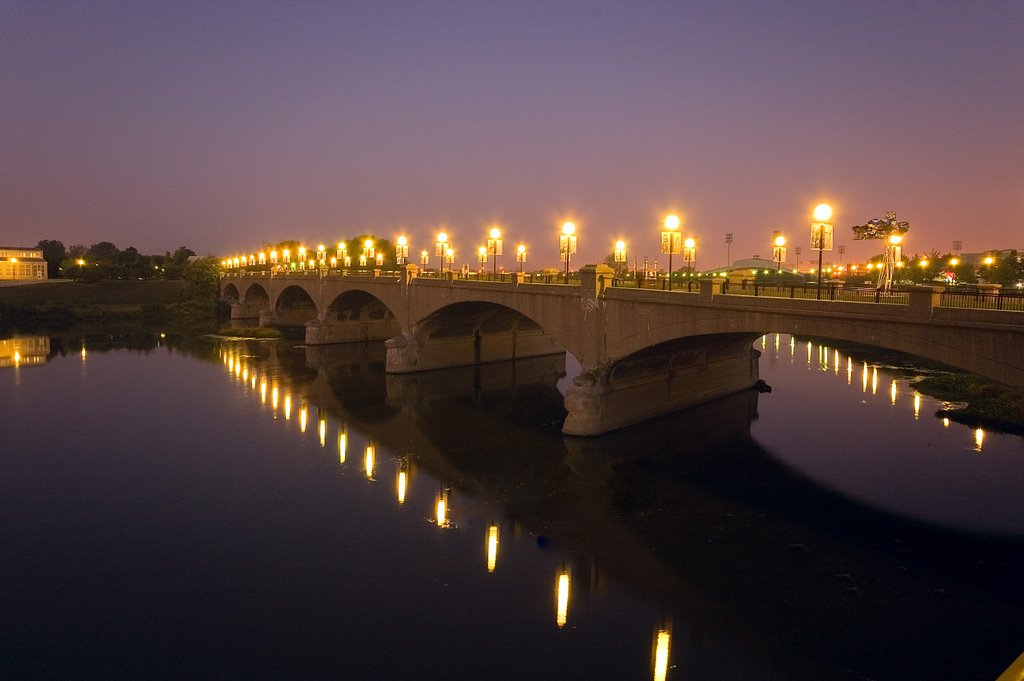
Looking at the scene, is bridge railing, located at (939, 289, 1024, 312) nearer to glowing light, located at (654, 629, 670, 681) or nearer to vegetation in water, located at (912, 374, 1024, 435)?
glowing light, located at (654, 629, 670, 681)

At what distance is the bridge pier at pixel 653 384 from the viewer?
2970 centimetres

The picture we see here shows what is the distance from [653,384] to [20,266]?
14973 centimetres

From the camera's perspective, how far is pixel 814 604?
1581 centimetres

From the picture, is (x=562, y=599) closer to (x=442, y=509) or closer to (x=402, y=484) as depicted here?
(x=442, y=509)

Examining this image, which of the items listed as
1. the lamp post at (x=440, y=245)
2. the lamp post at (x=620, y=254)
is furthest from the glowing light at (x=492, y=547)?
the lamp post at (x=440, y=245)

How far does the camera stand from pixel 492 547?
758 inches

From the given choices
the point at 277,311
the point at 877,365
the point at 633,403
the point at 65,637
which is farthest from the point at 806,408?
the point at 277,311

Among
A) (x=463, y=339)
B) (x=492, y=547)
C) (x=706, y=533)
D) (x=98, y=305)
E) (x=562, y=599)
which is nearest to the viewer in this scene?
(x=562, y=599)

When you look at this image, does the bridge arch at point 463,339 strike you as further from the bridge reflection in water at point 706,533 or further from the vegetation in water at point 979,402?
the vegetation in water at point 979,402

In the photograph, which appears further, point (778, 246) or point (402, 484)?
point (778, 246)

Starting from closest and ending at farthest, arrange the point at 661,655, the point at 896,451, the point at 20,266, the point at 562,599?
the point at 661,655
the point at 562,599
the point at 896,451
the point at 20,266

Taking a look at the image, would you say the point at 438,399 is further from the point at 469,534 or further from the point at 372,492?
the point at 469,534

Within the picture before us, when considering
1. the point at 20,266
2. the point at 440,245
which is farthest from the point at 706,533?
the point at 20,266

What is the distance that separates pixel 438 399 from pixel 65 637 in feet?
85.2
